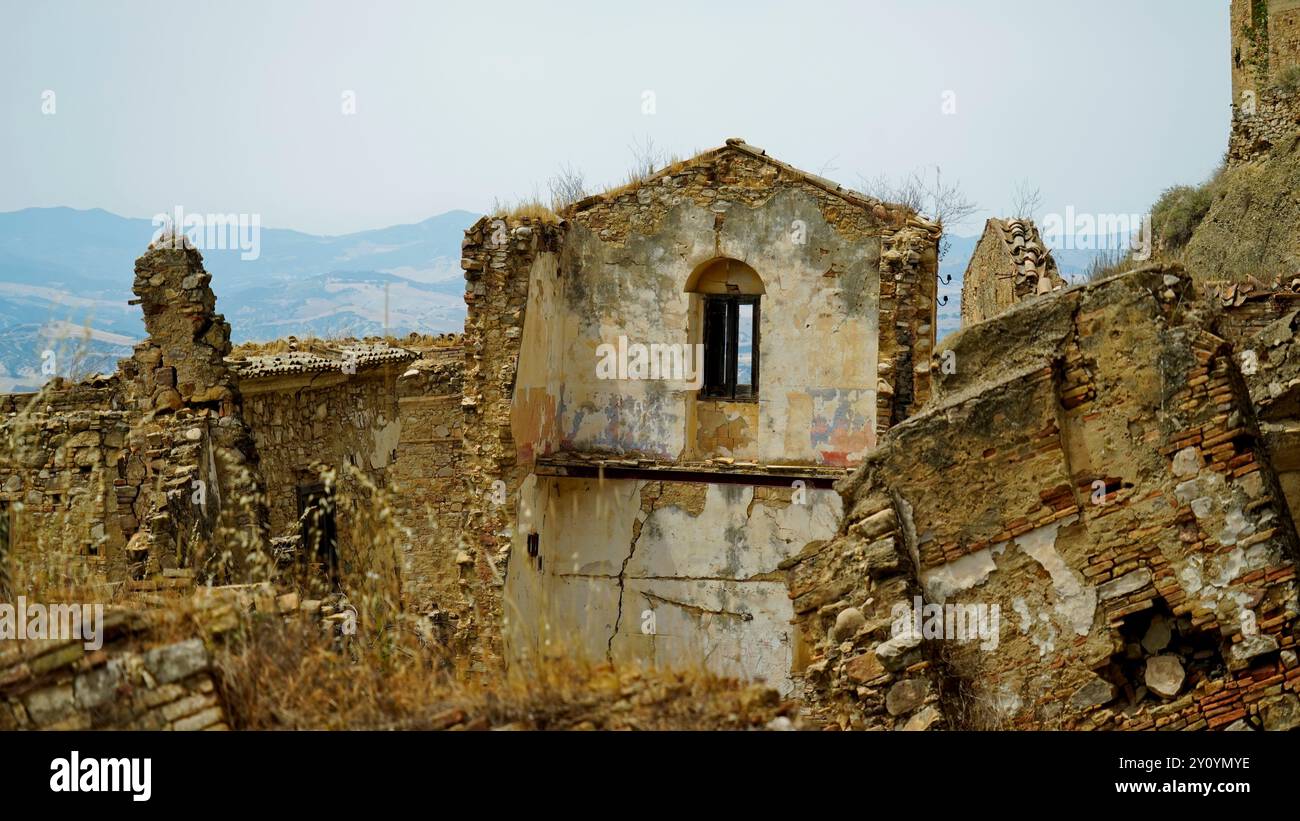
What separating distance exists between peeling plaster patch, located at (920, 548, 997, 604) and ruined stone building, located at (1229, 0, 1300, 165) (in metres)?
25.5

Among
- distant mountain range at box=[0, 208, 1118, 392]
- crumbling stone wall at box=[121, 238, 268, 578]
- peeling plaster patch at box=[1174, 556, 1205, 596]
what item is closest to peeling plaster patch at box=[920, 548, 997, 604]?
peeling plaster patch at box=[1174, 556, 1205, 596]

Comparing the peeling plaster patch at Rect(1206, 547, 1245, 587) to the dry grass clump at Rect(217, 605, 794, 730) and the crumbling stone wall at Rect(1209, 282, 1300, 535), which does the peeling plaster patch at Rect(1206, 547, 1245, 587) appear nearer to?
the crumbling stone wall at Rect(1209, 282, 1300, 535)

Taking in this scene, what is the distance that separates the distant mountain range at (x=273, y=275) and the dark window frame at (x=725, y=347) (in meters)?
15.1

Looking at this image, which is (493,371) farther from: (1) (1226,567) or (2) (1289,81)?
(2) (1289,81)

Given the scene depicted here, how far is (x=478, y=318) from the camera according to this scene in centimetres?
1439

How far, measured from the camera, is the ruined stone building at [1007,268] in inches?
664

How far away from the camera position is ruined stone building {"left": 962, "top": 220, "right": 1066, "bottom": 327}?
16.9 meters

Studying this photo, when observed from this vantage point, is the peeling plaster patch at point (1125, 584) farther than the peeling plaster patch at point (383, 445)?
No

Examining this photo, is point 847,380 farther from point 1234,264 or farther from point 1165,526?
point 1234,264

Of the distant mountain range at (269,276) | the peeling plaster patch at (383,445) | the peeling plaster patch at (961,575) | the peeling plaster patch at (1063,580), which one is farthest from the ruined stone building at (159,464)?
the distant mountain range at (269,276)

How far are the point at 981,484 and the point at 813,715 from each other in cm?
184

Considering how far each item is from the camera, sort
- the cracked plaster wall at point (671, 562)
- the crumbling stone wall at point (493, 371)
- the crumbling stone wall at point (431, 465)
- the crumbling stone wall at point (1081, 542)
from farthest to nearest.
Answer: the crumbling stone wall at point (431, 465)
the cracked plaster wall at point (671, 562)
the crumbling stone wall at point (493, 371)
the crumbling stone wall at point (1081, 542)

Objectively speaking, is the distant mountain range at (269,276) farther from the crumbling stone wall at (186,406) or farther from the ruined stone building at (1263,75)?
the ruined stone building at (1263,75)

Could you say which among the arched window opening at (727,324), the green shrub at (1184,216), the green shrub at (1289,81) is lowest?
the arched window opening at (727,324)
